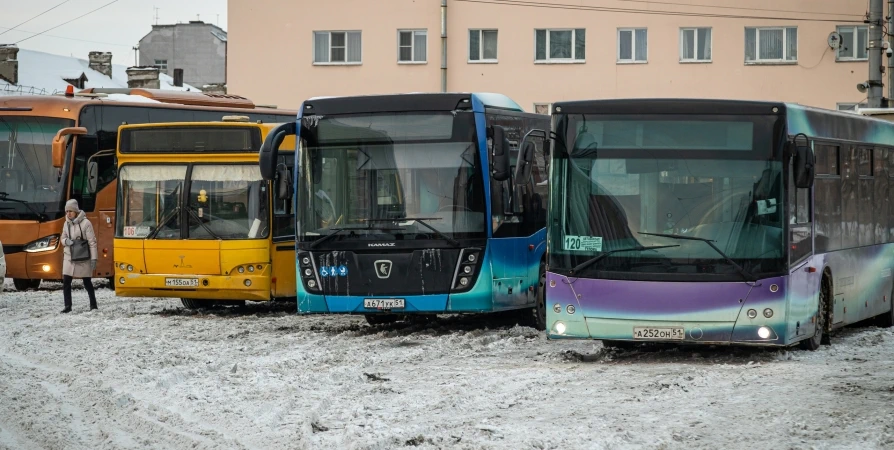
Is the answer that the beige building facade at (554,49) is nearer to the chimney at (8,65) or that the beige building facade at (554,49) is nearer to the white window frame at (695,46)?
the white window frame at (695,46)

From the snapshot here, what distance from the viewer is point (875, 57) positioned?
30375mm

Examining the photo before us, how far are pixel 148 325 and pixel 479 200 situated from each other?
508cm

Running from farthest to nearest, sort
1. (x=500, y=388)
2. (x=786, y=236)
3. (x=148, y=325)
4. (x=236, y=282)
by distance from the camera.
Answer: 1. (x=236, y=282)
2. (x=148, y=325)
3. (x=786, y=236)
4. (x=500, y=388)

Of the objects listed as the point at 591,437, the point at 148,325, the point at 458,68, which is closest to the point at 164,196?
the point at 148,325

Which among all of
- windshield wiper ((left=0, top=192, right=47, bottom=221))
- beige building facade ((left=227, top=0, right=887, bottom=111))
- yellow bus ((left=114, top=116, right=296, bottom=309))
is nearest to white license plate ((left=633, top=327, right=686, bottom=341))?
yellow bus ((left=114, top=116, right=296, bottom=309))

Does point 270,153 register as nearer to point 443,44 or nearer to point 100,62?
point 443,44

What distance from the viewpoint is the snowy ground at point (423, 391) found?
9664 millimetres

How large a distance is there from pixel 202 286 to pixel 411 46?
30.3 meters

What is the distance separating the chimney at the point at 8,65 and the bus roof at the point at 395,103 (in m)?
45.9

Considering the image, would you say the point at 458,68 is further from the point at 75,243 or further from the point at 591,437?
the point at 591,437

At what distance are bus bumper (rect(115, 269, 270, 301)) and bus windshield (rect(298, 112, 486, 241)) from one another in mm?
3263

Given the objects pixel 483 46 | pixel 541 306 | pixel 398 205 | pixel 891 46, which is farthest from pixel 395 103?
pixel 483 46

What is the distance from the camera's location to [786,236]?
14.0 m

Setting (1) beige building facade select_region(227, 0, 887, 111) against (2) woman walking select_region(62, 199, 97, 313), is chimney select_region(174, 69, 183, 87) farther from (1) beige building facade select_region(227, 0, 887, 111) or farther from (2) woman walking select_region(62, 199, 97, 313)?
(2) woman walking select_region(62, 199, 97, 313)
